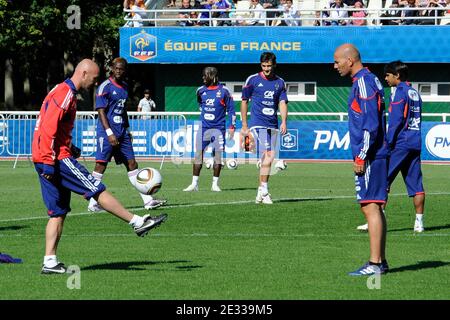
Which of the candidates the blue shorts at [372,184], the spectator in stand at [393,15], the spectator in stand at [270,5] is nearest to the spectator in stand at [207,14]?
the spectator in stand at [270,5]

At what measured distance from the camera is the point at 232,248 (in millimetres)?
13398

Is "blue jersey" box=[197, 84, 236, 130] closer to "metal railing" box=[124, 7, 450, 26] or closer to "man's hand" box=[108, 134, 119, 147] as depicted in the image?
"man's hand" box=[108, 134, 119, 147]

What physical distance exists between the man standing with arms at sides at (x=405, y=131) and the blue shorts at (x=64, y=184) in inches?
189

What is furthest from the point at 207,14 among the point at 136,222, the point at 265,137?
the point at 136,222

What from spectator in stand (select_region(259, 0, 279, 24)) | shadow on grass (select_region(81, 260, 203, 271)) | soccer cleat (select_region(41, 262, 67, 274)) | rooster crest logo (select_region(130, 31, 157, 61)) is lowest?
shadow on grass (select_region(81, 260, 203, 271))

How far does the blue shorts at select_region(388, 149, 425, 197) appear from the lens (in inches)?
588

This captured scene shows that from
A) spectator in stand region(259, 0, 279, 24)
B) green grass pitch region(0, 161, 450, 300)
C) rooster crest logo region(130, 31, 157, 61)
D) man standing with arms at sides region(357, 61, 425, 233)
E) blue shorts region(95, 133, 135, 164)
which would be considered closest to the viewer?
green grass pitch region(0, 161, 450, 300)

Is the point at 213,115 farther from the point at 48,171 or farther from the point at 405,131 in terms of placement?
the point at 48,171

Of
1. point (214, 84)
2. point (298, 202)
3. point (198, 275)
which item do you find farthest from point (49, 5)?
point (198, 275)

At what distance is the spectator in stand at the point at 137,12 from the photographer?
1629 inches

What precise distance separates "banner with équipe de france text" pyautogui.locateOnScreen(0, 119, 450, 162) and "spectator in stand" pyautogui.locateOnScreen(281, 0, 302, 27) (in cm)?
819

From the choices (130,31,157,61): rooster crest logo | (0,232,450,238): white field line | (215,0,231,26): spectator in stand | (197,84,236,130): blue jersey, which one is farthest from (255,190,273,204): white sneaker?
(215,0,231,26): spectator in stand

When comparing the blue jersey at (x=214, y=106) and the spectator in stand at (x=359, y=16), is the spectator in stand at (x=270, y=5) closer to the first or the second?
the spectator in stand at (x=359, y=16)
